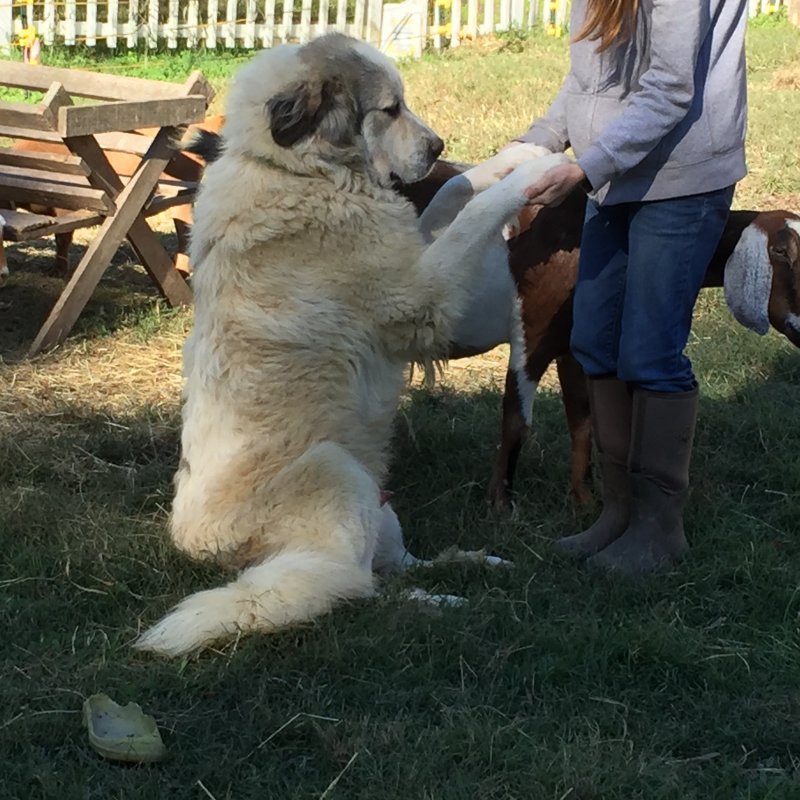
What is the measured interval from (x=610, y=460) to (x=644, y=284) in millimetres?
729

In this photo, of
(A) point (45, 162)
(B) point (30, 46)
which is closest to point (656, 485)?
(A) point (45, 162)

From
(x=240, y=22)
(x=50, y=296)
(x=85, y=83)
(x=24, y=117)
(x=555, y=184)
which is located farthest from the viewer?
(x=240, y=22)

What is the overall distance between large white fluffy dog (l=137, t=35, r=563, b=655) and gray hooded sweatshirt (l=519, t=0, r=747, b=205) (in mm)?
274

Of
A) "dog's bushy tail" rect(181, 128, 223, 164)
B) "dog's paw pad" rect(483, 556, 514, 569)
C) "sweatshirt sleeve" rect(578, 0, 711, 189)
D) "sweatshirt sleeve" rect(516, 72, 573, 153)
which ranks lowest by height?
"dog's paw pad" rect(483, 556, 514, 569)

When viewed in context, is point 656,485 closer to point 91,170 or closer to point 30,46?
point 91,170

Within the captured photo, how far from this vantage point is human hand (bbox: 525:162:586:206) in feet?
11.1

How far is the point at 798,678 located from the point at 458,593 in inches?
40.7

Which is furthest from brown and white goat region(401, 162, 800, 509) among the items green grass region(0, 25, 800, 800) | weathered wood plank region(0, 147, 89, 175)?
weathered wood plank region(0, 147, 89, 175)

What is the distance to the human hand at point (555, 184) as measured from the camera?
11.1 feet

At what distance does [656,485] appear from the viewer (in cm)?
378

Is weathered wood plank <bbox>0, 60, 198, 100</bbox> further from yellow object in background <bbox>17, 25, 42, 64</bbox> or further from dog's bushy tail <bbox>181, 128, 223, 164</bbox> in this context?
yellow object in background <bbox>17, 25, 42, 64</bbox>

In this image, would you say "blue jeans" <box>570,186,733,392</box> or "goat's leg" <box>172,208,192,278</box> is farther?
"goat's leg" <box>172,208,192,278</box>

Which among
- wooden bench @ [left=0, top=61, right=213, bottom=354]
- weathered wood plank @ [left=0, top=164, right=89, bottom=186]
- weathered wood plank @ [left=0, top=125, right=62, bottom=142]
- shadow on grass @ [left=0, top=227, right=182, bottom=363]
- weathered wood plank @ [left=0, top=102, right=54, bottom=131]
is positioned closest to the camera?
weathered wood plank @ [left=0, top=102, right=54, bottom=131]

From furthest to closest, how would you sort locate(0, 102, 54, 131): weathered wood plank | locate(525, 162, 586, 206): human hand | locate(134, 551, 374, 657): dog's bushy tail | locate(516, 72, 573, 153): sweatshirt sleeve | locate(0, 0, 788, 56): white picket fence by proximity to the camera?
1. locate(0, 0, 788, 56): white picket fence
2. locate(0, 102, 54, 131): weathered wood plank
3. locate(516, 72, 573, 153): sweatshirt sleeve
4. locate(525, 162, 586, 206): human hand
5. locate(134, 551, 374, 657): dog's bushy tail
